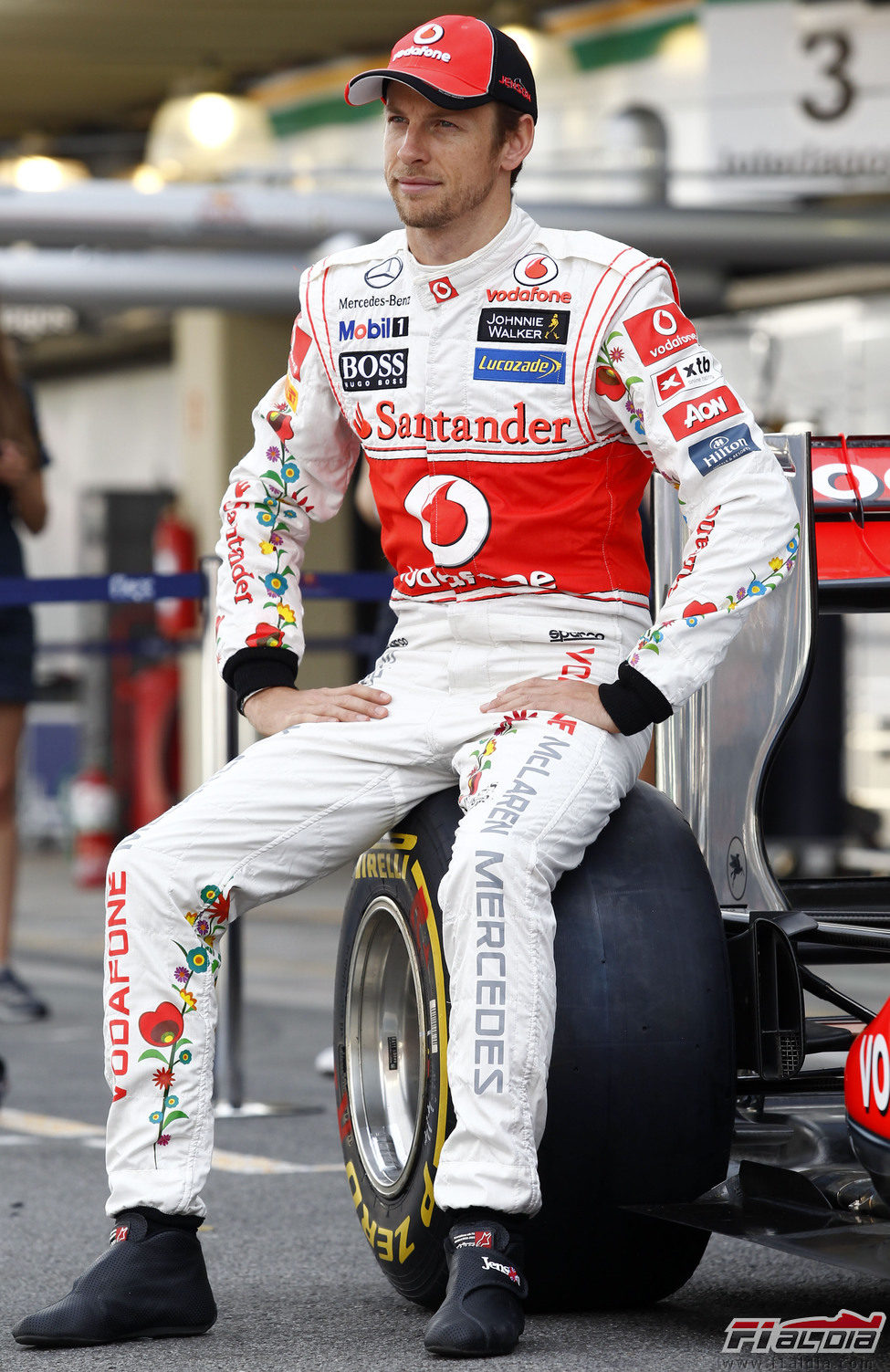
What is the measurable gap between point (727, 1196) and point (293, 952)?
5.53 meters

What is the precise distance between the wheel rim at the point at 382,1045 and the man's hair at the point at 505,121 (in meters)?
1.08

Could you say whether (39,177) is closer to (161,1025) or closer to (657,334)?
(657,334)

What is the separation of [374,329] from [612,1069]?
111 cm

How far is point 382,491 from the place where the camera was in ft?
10.9

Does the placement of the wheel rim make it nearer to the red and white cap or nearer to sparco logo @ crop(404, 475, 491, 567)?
sparco logo @ crop(404, 475, 491, 567)

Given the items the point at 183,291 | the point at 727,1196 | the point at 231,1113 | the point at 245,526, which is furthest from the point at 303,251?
the point at 727,1196

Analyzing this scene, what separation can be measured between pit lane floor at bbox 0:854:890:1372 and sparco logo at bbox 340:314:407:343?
1.36 metres

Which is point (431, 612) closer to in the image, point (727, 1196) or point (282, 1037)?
point (727, 1196)

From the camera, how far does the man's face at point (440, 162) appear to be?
3.20 m

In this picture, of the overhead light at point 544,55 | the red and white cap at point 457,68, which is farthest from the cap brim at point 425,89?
the overhead light at point 544,55

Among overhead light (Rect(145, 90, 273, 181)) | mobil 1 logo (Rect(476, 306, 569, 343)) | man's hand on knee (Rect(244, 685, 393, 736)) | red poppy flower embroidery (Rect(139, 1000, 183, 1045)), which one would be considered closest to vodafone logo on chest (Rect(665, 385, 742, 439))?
mobil 1 logo (Rect(476, 306, 569, 343))

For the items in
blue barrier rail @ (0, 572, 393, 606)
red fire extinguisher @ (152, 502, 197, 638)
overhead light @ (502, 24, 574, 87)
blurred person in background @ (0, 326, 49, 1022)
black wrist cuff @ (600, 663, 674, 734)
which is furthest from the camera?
red fire extinguisher @ (152, 502, 197, 638)

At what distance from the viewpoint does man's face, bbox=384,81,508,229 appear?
10.5 ft

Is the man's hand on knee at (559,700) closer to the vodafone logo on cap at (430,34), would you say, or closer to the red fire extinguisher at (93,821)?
the vodafone logo on cap at (430,34)
